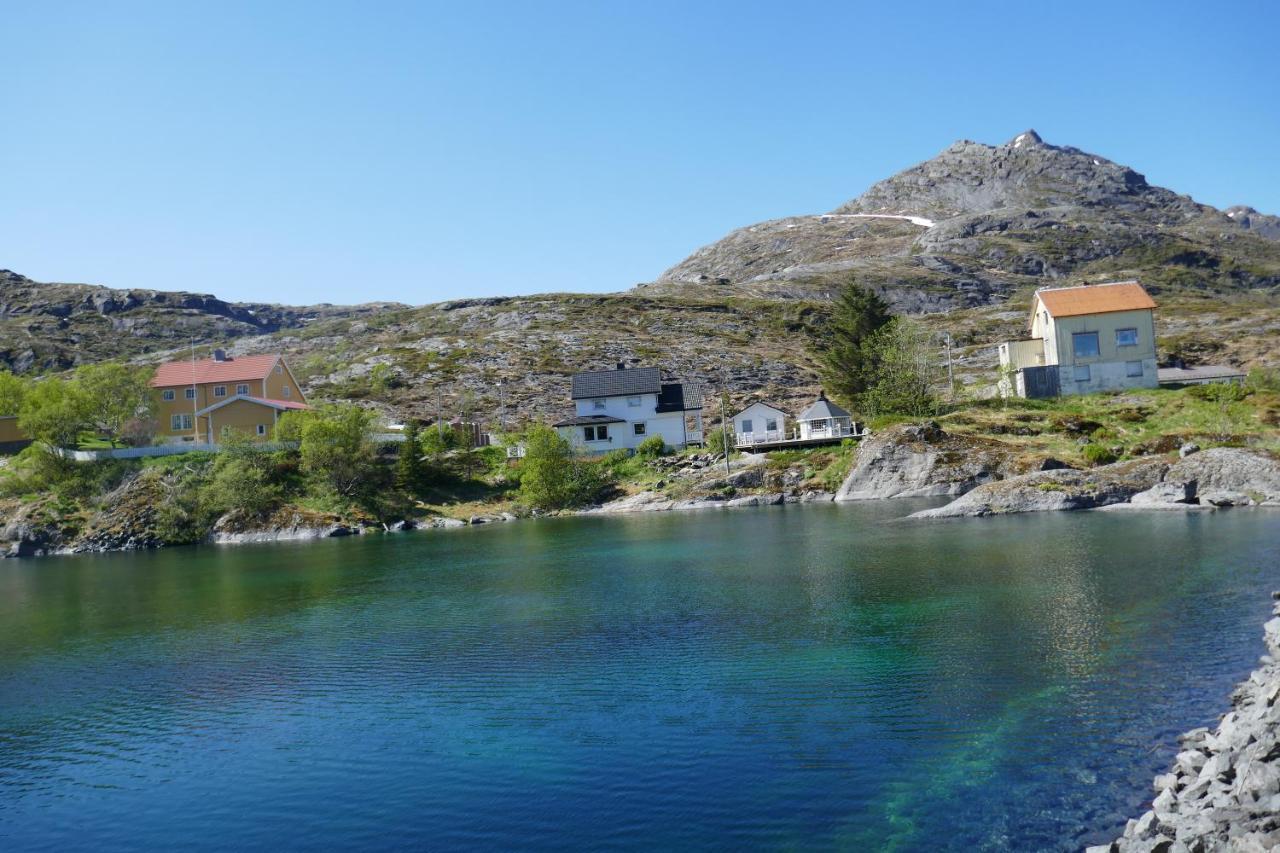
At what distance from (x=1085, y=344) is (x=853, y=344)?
858 inches

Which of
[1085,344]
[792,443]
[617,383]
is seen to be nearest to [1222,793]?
[792,443]

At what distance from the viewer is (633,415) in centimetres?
9012

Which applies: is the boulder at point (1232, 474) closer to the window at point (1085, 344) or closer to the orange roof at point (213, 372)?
the window at point (1085, 344)

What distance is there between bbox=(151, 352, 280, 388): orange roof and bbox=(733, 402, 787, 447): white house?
49230 millimetres

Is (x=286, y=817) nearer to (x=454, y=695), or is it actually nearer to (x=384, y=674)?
(x=454, y=695)

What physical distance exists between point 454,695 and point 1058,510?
40761 millimetres

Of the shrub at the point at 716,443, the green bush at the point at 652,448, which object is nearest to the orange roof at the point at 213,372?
the green bush at the point at 652,448

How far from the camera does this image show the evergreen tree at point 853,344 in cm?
8962

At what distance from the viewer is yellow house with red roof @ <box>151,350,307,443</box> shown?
86.3 metres

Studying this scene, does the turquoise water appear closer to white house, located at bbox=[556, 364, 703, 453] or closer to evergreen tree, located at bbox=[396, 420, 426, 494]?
evergreen tree, located at bbox=[396, 420, 426, 494]

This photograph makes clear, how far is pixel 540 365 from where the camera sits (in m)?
126

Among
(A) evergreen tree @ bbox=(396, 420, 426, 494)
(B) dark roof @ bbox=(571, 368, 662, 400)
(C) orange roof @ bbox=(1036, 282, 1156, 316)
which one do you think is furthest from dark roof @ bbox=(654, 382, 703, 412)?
(C) orange roof @ bbox=(1036, 282, 1156, 316)

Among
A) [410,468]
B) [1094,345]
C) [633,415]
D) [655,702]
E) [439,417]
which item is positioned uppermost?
[1094,345]

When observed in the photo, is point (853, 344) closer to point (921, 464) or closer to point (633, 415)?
point (633, 415)
